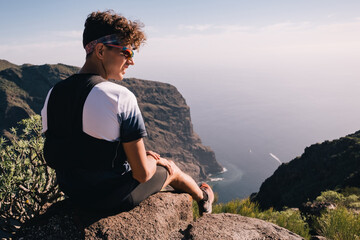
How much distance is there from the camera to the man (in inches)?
99.7

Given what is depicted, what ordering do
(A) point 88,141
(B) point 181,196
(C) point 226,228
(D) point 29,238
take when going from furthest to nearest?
(B) point 181,196, (C) point 226,228, (D) point 29,238, (A) point 88,141

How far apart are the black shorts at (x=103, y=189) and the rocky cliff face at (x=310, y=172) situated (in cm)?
3430

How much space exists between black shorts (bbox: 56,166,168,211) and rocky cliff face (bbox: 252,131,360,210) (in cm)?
3430

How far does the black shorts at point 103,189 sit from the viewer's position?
2891 millimetres

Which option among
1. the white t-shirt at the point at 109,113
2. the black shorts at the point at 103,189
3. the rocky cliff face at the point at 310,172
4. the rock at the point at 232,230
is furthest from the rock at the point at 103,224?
the rocky cliff face at the point at 310,172

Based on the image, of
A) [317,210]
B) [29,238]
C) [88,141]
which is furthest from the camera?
[317,210]

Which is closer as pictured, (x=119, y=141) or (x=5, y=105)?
(x=119, y=141)

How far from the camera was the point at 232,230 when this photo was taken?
379 centimetres

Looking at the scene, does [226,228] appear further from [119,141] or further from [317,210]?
[317,210]

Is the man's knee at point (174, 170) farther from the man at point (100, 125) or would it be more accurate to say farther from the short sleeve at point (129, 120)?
the short sleeve at point (129, 120)

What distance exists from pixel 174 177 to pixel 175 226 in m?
0.73

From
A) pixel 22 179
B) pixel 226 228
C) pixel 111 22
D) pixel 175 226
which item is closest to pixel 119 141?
pixel 111 22

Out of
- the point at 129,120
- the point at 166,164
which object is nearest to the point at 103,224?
the point at 166,164

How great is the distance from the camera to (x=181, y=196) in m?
4.29
